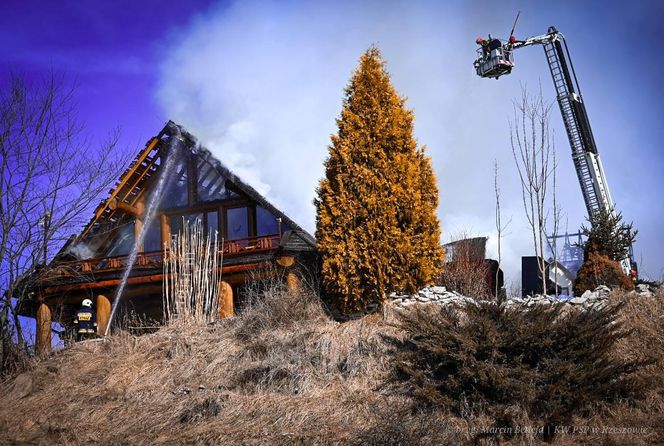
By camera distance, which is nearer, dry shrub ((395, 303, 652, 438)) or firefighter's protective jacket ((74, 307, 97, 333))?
dry shrub ((395, 303, 652, 438))

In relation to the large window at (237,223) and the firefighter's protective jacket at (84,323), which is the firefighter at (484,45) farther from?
the firefighter's protective jacket at (84,323)

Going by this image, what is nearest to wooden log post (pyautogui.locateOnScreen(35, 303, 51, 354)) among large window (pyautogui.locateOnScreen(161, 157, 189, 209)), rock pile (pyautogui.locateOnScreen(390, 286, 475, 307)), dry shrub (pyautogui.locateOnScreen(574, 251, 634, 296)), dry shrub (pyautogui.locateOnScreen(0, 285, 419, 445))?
dry shrub (pyautogui.locateOnScreen(0, 285, 419, 445))

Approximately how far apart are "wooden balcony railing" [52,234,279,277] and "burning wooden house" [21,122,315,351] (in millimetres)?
28

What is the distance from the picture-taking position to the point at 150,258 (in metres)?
18.7

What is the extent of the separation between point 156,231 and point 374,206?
11393 millimetres

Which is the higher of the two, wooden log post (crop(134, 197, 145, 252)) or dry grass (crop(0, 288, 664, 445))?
wooden log post (crop(134, 197, 145, 252))

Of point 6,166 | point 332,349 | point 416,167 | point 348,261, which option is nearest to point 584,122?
point 416,167

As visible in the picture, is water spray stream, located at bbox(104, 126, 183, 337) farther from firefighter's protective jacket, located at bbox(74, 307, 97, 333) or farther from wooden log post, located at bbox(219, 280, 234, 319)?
firefighter's protective jacket, located at bbox(74, 307, 97, 333)

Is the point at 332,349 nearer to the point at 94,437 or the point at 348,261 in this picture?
the point at 348,261

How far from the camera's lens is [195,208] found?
19.9 meters

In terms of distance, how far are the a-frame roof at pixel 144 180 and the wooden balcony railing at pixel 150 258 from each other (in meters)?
0.83

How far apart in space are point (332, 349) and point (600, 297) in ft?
15.2

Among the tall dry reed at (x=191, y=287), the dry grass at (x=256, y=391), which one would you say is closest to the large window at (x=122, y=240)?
the tall dry reed at (x=191, y=287)

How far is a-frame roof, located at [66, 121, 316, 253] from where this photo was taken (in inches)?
724
